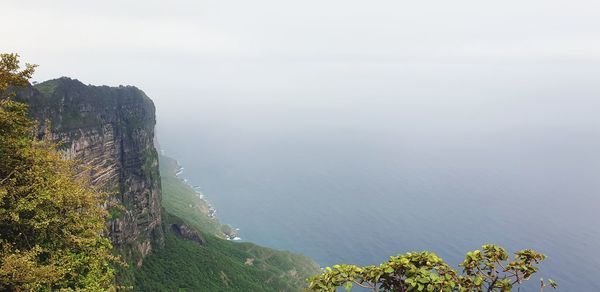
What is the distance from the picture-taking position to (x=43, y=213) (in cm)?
1916

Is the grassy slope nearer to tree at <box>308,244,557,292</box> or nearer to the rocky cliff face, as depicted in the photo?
the rocky cliff face

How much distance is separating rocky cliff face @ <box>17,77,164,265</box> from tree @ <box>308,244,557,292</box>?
7604 centimetres

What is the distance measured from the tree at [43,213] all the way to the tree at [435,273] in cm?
1306

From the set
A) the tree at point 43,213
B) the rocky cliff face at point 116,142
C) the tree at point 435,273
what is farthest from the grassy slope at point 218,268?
the tree at point 435,273

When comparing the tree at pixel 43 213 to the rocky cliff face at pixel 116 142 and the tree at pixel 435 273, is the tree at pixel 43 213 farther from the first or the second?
the rocky cliff face at pixel 116 142

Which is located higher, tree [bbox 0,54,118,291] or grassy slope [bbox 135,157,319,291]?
tree [bbox 0,54,118,291]

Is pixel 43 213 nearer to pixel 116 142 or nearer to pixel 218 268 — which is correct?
pixel 116 142

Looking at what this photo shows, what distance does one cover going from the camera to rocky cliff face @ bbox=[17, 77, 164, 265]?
83.9 m

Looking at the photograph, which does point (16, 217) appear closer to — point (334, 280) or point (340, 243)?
point (334, 280)

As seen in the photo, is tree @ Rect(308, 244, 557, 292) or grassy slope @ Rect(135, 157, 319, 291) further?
grassy slope @ Rect(135, 157, 319, 291)

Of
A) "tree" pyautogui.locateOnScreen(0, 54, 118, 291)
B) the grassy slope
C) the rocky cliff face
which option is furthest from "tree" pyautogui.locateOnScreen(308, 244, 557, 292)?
the grassy slope

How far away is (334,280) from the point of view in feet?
41.7

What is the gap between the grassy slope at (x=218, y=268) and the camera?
10656cm

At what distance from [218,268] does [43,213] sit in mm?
113638
